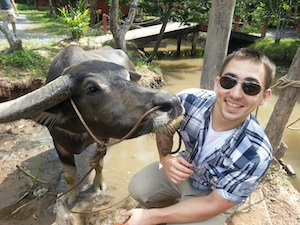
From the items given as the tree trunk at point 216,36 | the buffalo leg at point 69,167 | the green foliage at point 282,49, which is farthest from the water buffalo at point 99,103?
the green foliage at point 282,49

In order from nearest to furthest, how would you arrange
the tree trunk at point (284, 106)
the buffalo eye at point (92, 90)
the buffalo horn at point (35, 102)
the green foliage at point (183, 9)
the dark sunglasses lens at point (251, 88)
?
the dark sunglasses lens at point (251, 88), the buffalo horn at point (35, 102), the buffalo eye at point (92, 90), the tree trunk at point (284, 106), the green foliage at point (183, 9)

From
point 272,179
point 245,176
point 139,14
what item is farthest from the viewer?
point 139,14

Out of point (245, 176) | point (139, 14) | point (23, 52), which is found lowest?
point (139, 14)

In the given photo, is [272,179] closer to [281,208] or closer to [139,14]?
Result: [281,208]

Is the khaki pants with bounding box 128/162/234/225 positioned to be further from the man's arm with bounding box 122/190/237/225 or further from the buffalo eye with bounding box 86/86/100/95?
the buffalo eye with bounding box 86/86/100/95

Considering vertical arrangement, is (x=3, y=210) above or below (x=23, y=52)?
below

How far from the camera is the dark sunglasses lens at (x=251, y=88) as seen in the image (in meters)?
1.49

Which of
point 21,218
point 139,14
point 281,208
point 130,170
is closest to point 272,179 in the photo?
point 281,208

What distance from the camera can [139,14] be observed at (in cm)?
1524

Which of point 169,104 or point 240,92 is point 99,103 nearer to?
point 169,104

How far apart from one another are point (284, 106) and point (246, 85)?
1.43 m

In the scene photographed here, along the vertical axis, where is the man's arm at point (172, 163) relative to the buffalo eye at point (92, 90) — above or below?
below

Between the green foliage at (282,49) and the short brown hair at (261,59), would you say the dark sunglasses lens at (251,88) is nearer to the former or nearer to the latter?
the short brown hair at (261,59)

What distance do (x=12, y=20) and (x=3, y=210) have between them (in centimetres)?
545
